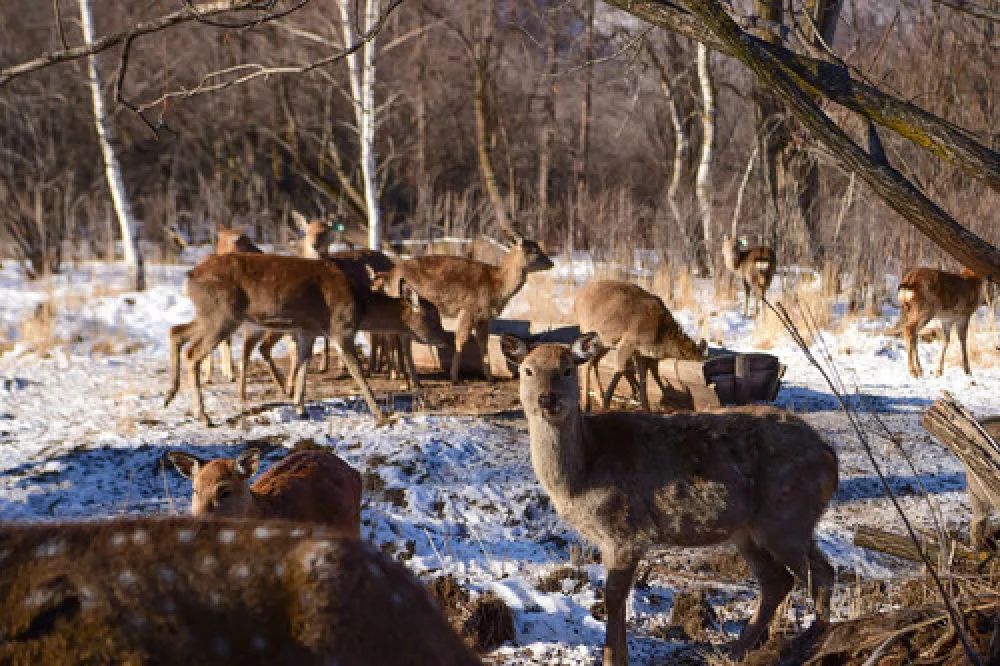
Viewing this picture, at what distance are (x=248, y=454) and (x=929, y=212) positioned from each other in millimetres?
3834

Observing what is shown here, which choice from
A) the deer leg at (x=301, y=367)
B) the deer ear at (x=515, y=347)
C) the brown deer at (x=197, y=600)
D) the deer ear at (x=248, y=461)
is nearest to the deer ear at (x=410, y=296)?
the deer leg at (x=301, y=367)

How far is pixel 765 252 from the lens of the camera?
1562cm

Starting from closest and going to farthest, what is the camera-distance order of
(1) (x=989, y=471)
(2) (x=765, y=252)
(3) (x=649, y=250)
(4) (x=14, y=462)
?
(1) (x=989, y=471)
(4) (x=14, y=462)
(2) (x=765, y=252)
(3) (x=649, y=250)

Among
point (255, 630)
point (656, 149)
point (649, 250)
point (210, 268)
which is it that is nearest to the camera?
point (255, 630)

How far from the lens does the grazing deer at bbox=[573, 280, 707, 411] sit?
961 cm

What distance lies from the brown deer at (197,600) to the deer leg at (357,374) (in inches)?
268

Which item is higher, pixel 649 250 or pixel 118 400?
pixel 649 250

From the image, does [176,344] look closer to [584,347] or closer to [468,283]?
[468,283]

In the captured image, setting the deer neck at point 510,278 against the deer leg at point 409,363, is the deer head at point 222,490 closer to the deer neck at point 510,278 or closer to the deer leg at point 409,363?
the deer leg at point 409,363

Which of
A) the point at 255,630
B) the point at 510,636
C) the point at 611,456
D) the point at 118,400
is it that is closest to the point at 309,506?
the point at 510,636

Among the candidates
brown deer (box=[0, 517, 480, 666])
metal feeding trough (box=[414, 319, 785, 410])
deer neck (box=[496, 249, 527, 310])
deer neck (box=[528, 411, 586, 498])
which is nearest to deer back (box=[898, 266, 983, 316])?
metal feeding trough (box=[414, 319, 785, 410])

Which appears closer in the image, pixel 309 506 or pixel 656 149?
pixel 309 506

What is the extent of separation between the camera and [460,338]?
11.5 meters

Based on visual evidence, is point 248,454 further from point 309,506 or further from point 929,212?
point 929,212
